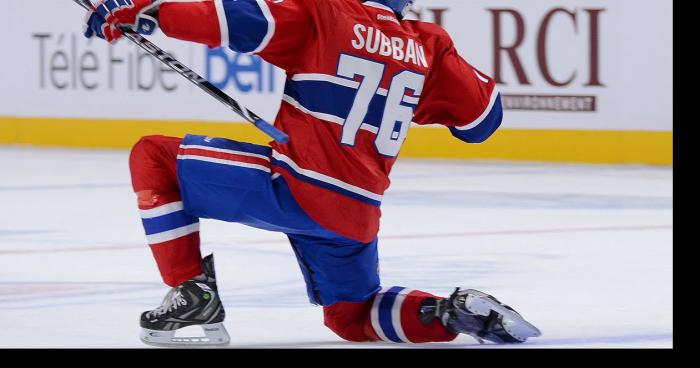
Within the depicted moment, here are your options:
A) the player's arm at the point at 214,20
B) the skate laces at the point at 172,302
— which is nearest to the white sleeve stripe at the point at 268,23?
the player's arm at the point at 214,20

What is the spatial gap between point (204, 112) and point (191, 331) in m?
5.74

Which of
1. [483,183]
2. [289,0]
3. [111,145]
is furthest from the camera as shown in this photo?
[111,145]

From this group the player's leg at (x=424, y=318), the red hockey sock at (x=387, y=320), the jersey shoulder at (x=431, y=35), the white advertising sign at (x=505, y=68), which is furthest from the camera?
the white advertising sign at (x=505, y=68)

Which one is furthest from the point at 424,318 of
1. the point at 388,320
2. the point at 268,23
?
the point at 268,23

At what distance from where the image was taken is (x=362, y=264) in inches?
129

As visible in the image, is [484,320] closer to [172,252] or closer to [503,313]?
[503,313]

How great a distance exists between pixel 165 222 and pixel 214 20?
44 centimetres

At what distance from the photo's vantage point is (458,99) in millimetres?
3391

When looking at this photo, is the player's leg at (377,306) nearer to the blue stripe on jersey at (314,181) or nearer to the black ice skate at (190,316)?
the blue stripe on jersey at (314,181)

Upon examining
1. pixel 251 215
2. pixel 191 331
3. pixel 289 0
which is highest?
pixel 289 0

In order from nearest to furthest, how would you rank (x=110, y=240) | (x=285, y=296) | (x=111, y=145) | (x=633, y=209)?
(x=285, y=296)
(x=110, y=240)
(x=633, y=209)
(x=111, y=145)

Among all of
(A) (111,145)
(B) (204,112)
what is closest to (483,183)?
(B) (204,112)

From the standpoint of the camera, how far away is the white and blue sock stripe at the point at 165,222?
10.1ft

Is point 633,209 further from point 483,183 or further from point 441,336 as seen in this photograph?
point 441,336
